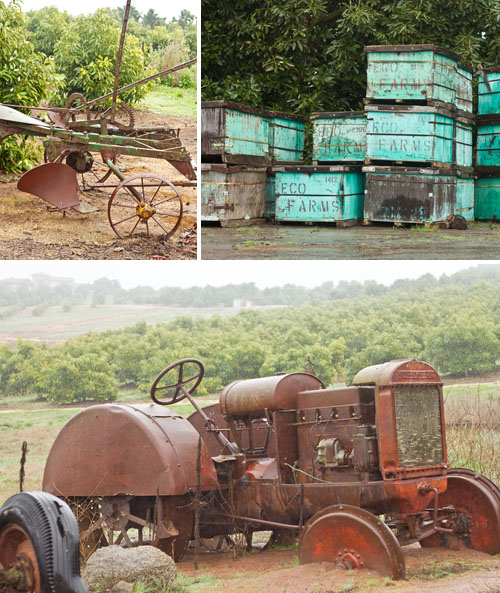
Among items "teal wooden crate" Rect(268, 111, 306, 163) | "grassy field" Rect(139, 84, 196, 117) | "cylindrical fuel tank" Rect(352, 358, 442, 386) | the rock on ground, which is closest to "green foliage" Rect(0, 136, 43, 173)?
"grassy field" Rect(139, 84, 196, 117)

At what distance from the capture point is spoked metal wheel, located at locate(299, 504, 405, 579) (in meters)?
4.17

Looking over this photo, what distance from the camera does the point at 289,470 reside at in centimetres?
524

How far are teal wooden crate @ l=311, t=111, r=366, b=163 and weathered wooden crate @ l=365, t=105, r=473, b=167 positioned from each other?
0.76 m

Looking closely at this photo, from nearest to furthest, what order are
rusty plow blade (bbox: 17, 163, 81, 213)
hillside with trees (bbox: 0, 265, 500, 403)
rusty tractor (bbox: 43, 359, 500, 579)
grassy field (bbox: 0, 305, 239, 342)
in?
rusty tractor (bbox: 43, 359, 500, 579), rusty plow blade (bbox: 17, 163, 81, 213), hillside with trees (bbox: 0, 265, 500, 403), grassy field (bbox: 0, 305, 239, 342)

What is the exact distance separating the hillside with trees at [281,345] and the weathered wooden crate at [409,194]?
10.7 feet

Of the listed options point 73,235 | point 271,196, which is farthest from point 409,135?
point 73,235

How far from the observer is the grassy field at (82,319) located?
1639cm

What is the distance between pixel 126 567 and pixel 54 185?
5291 millimetres

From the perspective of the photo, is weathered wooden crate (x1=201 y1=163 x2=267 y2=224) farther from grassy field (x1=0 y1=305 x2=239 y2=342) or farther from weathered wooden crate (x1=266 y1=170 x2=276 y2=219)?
grassy field (x1=0 y1=305 x2=239 y2=342)

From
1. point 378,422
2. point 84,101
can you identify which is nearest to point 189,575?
point 378,422

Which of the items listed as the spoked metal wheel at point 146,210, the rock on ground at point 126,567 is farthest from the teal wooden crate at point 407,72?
the rock on ground at point 126,567

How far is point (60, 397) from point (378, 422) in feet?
33.0

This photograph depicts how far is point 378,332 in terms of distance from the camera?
1441 cm

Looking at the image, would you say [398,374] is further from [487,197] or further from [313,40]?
[313,40]
